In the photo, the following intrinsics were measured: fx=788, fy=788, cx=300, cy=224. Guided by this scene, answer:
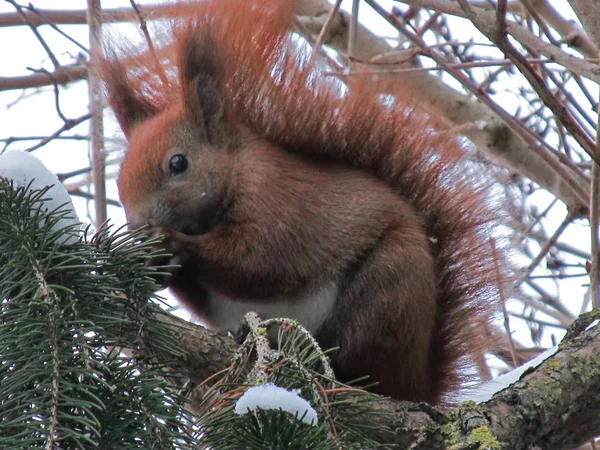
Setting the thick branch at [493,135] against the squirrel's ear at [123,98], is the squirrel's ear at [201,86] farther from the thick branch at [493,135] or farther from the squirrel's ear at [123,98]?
the thick branch at [493,135]

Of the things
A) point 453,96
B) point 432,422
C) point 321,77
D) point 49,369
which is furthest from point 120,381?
point 453,96

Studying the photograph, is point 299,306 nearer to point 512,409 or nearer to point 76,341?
point 512,409

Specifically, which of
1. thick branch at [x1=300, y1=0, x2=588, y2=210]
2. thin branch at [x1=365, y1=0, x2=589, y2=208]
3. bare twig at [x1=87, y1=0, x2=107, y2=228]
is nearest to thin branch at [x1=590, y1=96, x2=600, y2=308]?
thin branch at [x1=365, y1=0, x2=589, y2=208]

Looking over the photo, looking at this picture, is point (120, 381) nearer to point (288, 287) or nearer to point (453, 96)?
point (288, 287)

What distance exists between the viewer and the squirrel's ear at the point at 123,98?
236 cm

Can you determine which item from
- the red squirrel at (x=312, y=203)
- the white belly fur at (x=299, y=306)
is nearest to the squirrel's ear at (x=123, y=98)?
the red squirrel at (x=312, y=203)

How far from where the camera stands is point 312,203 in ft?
6.99

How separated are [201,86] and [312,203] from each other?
49 cm

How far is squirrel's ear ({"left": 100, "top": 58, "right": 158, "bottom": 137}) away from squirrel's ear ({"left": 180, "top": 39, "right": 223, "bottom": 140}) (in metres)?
0.21

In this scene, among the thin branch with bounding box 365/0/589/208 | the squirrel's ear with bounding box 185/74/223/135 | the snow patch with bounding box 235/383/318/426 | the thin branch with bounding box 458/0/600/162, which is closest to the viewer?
the snow patch with bounding box 235/383/318/426

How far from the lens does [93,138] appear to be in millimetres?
2461

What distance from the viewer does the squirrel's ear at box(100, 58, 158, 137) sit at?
2.36 metres

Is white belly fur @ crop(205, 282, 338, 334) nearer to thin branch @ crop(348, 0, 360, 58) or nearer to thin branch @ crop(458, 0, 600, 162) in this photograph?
thin branch @ crop(458, 0, 600, 162)

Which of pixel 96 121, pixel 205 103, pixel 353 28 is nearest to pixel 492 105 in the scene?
pixel 353 28
